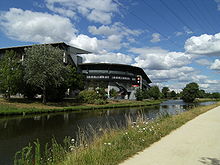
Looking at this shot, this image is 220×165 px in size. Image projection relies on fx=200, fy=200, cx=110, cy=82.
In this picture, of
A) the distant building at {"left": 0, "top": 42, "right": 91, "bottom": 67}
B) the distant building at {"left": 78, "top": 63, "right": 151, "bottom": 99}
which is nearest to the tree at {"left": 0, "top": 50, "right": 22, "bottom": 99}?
the distant building at {"left": 0, "top": 42, "right": 91, "bottom": 67}

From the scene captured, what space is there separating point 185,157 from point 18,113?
80.1 feet

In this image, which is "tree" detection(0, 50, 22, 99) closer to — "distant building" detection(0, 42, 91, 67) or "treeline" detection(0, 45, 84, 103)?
"treeline" detection(0, 45, 84, 103)

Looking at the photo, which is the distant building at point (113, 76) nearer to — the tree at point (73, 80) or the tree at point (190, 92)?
the tree at point (190, 92)

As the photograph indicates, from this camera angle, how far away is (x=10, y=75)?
31.9 metres

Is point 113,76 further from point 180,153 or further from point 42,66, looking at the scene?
point 180,153

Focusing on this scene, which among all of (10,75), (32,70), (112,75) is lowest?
(10,75)

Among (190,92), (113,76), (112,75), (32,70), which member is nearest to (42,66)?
(32,70)

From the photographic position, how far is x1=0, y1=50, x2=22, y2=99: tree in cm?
3153

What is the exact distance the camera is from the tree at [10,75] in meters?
31.5

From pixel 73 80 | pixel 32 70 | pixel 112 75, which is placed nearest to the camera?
pixel 32 70

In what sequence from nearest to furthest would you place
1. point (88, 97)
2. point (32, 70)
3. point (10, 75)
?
point (32, 70), point (10, 75), point (88, 97)

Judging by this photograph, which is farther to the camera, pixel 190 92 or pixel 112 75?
pixel 190 92

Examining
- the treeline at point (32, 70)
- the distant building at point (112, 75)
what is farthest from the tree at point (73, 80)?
the distant building at point (112, 75)

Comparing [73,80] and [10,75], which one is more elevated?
[73,80]
